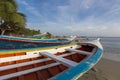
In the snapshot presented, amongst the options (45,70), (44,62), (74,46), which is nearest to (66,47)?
(74,46)

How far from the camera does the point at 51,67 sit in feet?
11.7

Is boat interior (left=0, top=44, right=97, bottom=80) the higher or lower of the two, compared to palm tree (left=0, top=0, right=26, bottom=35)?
lower

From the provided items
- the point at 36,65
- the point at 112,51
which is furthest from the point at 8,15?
the point at 36,65

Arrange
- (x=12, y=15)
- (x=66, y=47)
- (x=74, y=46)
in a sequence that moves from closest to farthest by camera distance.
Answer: (x=66, y=47), (x=74, y=46), (x=12, y=15)

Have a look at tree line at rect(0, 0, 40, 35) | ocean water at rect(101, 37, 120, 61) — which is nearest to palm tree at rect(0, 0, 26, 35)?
tree line at rect(0, 0, 40, 35)

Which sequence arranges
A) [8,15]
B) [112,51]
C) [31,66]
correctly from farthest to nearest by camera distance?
1. [8,15]
2. [112,51]
3. [31,66]

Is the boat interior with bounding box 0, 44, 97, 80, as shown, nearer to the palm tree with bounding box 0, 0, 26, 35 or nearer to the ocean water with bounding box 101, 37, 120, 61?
the ocean water with bounding box 101, 37, 120, 61

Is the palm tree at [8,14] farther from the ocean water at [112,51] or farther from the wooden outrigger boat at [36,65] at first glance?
the wooden outrigger boat at [36,65]

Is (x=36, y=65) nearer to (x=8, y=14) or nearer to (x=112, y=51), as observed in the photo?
(x=112, y=51)

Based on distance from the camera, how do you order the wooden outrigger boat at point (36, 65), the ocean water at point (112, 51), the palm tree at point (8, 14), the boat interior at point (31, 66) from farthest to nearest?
the palm tree at point (8, 14), the ocean water at point (112, 51), the boat interior at point (31, 66), the wooden outrigger boat at point (36, 65)

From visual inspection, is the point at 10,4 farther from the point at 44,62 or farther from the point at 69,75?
the point at 69,75

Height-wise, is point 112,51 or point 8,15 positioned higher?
point 8,15

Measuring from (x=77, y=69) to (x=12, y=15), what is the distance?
1711 cm

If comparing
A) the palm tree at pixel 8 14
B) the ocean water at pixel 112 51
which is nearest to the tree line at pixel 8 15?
the palm tree at pixel 8 14
